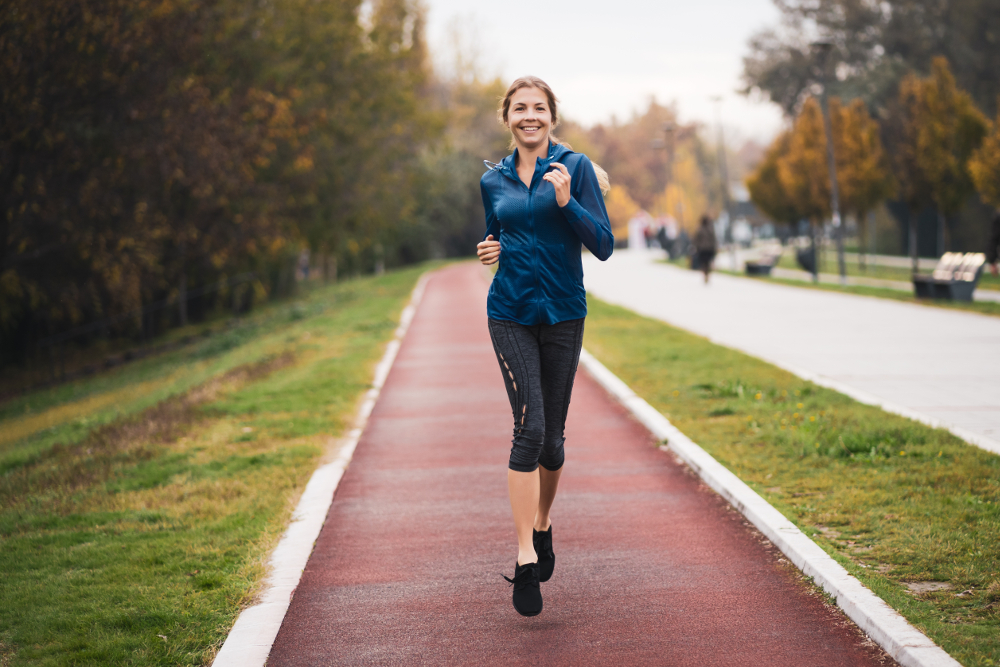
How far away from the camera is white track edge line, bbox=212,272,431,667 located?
3.66m

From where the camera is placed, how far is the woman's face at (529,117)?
3.95 m

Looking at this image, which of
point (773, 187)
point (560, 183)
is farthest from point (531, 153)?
point (773, 187)

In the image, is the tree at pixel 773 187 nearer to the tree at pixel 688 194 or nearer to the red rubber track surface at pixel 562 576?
the tree at pixel 688 194

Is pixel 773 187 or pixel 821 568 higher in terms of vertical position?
pixel 773 187

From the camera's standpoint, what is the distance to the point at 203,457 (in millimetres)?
7000

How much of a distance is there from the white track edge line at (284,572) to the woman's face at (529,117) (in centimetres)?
226

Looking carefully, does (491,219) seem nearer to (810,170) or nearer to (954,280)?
(954,280)

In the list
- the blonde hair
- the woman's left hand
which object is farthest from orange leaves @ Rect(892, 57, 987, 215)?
the woman's left hand

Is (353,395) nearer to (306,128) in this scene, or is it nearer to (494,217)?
(494,217)

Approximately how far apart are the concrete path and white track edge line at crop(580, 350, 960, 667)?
198 cm

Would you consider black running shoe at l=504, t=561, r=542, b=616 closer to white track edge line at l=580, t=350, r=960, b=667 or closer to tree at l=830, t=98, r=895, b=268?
white track edge line at l=580, t=350, r=960, b=667

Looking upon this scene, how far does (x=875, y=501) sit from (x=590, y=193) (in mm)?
2705

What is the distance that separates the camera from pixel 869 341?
13.0 metres

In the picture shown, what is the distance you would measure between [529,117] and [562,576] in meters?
2.13
